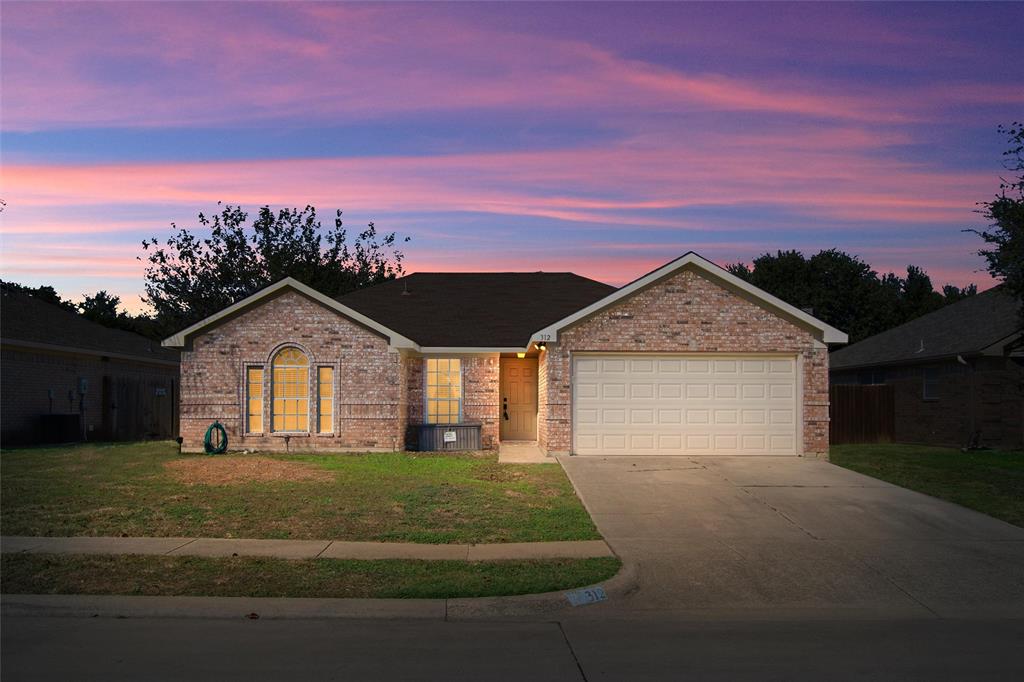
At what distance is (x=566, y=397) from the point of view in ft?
68.3

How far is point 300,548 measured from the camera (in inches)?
426

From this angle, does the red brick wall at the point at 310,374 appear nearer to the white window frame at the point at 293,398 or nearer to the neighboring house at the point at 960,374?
the white window frame at the point at 293,398

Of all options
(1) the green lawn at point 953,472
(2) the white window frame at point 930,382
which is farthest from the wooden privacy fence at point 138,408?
(2) the white window frame at point 930,382

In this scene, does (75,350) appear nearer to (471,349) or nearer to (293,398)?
(293,398)

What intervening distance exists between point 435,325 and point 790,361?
1006cm

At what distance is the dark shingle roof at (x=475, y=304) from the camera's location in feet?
81.4

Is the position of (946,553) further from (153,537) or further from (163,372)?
(163,372)

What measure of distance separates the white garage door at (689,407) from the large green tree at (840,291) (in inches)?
1624

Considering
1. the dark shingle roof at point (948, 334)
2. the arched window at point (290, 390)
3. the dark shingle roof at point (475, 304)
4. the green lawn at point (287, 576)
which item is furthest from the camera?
the dark shingle roof at point (948, 334)

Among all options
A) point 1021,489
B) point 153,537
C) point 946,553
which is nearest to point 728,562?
point 946,553

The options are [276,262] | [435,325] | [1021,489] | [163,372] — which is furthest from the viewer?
[276,262]

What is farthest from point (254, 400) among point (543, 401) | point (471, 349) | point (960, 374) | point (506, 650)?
point (960, 374)

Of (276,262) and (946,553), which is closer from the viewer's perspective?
(946,553)

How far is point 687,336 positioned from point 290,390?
9.95 metres
